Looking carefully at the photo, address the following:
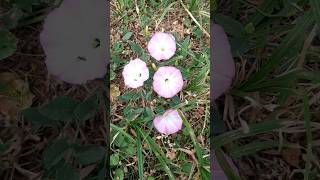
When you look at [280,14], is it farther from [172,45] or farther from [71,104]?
[71,104]

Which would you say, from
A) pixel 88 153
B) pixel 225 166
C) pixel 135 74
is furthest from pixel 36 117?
pixel 225 166

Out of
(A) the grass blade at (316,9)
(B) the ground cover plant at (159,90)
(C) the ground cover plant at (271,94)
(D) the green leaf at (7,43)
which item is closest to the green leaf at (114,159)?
(B) the ground cover plant at (159,90)

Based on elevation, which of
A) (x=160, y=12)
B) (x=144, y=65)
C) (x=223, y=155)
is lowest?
(x=223, y=155)

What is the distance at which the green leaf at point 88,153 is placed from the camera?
107 cm

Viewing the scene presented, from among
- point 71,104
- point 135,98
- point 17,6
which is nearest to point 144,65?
point 135,98

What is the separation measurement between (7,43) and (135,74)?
0.29 metres

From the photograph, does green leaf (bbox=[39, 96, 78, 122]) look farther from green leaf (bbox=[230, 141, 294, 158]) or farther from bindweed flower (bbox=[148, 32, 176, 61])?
green leaf (bbox=[230, 141, 294, 158])

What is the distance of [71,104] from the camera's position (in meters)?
1.09

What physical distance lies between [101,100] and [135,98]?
0.08 m

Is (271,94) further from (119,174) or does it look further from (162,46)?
(119,174)

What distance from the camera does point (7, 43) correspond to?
1.11 m

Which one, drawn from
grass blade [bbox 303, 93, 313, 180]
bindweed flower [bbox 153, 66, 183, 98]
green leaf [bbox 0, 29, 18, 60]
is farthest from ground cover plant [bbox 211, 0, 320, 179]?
green leaf [bbox 0, 29, 18, 60]

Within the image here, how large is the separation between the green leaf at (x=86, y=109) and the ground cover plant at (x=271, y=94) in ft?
0.87

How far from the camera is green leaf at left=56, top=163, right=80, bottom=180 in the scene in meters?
1.04
